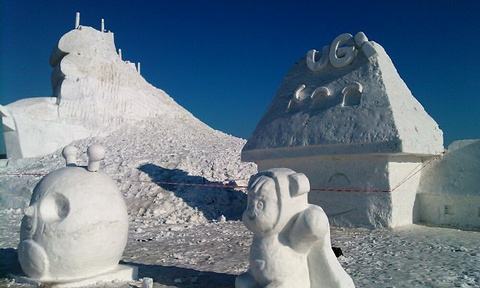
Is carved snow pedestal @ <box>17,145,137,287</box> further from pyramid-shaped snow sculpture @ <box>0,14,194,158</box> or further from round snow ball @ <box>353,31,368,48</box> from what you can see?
pyramid-shaped snow sculpture @ <box>0,14,194,158</box>

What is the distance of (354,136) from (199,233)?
3.90m

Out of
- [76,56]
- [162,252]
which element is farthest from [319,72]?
[76,56]

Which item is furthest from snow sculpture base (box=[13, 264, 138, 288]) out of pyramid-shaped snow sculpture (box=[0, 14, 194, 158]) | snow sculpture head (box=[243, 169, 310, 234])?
pyramid-shaped snow sculpture (box=[0, 14, 194, 158])

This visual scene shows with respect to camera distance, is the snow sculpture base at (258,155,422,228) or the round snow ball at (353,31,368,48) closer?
the snow sculpture base at (258,155,422,228)

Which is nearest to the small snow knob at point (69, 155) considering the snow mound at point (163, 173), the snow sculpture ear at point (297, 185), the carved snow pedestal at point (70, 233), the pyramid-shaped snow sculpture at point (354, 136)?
the carved snow pedestal at point (70, 233)

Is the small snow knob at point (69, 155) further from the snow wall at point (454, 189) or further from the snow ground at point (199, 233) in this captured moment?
the snow wall at point (454, 189)

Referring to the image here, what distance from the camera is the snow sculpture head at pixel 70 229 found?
431 cm

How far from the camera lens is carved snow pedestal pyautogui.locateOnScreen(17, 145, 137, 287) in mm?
4312

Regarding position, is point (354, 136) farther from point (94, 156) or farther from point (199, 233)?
point (94, 156)

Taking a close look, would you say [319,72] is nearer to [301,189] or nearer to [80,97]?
[301,189]

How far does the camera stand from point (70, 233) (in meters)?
4.29

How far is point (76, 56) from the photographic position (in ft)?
62.1

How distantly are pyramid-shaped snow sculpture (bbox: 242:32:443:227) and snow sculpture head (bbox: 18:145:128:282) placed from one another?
5044 millimetres

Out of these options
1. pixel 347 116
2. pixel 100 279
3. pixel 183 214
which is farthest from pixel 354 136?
pixel 100 279
